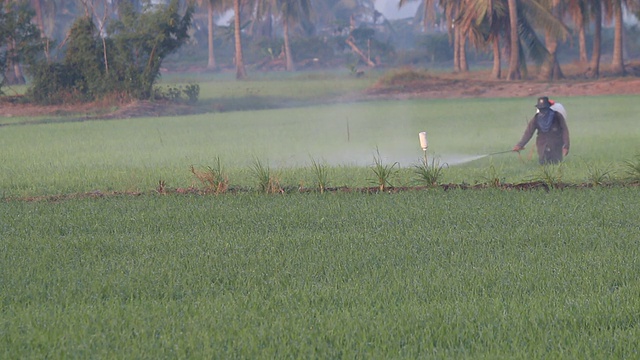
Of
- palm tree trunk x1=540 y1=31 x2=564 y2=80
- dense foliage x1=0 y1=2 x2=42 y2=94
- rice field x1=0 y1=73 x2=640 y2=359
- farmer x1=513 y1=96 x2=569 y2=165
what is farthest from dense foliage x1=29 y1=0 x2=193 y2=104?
farmer x1=513 y1=96 x2=569 y2=165

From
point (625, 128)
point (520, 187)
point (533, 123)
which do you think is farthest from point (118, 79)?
point (520, 187)

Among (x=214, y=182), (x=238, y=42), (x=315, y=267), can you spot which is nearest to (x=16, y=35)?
(x=238, y=42)

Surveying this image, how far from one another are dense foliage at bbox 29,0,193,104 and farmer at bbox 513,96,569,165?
21.5 m

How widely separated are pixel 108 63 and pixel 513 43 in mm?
16871

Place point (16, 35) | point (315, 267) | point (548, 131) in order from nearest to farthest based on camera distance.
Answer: point (315, 267) < point (548, 131) < point (16, 35)

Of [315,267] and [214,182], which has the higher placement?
[214,182]

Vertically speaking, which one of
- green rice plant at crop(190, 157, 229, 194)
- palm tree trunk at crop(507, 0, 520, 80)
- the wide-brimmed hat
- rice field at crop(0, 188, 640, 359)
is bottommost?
rice field at crop(0, 188, 640, 359)

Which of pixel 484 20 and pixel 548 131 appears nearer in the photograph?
pixel 548 131

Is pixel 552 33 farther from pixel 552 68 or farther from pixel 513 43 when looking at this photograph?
pixel 552 68

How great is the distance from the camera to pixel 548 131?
14977mm

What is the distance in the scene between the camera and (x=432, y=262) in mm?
7582

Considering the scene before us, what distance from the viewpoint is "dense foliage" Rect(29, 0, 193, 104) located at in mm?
34125

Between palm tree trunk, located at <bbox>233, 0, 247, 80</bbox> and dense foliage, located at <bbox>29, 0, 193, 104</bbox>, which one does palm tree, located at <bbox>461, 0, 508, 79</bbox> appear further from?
palm tree trunk, located at <bbox>233, 0, 247, 80</bbox>

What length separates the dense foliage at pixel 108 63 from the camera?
3412 cm
